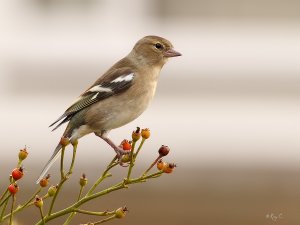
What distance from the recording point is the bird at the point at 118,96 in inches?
217

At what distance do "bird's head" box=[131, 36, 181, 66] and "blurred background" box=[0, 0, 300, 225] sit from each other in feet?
19.2

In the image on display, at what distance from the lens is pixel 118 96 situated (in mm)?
5742

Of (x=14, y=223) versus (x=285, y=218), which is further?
(x=285, y=218)

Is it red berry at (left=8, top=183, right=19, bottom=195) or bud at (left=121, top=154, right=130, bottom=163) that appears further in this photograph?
bud at (left=121, top=154, right=130, bottom=163)

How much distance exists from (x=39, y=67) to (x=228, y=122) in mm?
2543

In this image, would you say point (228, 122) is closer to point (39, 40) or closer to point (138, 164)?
point (138, 164)

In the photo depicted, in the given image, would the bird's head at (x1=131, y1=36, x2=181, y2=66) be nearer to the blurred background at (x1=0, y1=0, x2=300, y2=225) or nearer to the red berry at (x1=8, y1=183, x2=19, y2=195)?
the red berry at (x1=8, y1=183, x2=19, y2=195)

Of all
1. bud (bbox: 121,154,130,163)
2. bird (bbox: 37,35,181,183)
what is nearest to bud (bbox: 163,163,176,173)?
bud (bbox: 121,154,130,163)

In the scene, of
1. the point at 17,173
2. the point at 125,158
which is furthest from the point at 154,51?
the point at 17,173

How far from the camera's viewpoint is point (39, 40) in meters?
13.6

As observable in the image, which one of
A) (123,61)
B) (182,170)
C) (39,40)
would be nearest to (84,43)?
(39,40)

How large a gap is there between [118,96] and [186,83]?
746 cm

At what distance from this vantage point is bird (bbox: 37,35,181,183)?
552cm

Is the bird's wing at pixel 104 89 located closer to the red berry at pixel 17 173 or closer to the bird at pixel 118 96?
the bird at pixel 118 96
